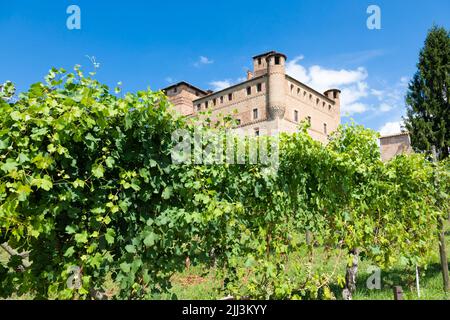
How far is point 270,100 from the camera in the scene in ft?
137

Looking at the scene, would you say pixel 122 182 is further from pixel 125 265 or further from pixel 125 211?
pixel 125 265

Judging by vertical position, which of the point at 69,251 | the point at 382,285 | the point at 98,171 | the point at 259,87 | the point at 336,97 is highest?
the point at 336,97

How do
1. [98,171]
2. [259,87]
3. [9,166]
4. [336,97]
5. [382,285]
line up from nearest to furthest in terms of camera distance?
[9,166], [98,171], [382,285], [259,87], [336,97]

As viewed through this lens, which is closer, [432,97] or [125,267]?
[125,267]

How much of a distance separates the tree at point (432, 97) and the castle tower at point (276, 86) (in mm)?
15466

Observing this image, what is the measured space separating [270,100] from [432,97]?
18.1m

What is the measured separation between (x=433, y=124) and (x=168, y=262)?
29.9 meters

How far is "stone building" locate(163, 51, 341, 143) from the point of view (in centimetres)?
4191

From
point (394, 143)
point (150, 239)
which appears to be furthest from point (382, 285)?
point (394, 143)

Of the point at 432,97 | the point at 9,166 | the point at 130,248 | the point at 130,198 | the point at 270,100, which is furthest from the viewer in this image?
the point at 270,100

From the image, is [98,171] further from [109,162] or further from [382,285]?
[382,285]

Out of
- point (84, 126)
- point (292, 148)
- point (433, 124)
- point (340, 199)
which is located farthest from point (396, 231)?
point (433, 124)

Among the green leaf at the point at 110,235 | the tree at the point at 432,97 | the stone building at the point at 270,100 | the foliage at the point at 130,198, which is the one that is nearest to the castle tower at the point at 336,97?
the stone building at the point at 270,100
